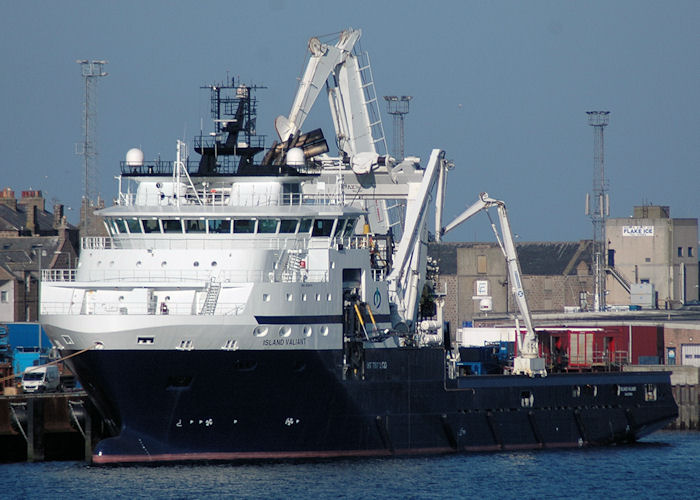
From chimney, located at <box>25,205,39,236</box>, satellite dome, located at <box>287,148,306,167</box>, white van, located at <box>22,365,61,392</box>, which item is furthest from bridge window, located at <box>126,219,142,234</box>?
chimney, located at <box>25,205,39,236</box>

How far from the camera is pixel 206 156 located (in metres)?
49.7

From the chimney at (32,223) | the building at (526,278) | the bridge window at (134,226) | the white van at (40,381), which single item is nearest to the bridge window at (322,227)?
the bridge window at (134,226)

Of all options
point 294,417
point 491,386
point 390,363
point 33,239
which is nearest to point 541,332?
point 491,386

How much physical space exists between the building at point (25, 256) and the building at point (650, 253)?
45.6 meters

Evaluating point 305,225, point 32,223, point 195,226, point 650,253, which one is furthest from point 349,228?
point 650,253

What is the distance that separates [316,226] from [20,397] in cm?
1204

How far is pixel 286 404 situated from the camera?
45844 millimetres

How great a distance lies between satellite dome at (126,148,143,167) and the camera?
1932 inches

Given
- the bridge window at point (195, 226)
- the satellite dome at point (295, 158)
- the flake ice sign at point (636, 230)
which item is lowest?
the bridge window at point (195, 226)

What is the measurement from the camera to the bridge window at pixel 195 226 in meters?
47.3

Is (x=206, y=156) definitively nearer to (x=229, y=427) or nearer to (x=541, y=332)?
(x=229, y=427)

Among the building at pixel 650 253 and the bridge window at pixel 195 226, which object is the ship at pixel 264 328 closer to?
the bridge window at pixel 195 226

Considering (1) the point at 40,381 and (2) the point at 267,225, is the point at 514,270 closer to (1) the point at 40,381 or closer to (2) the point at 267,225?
(2) the point at 267,225

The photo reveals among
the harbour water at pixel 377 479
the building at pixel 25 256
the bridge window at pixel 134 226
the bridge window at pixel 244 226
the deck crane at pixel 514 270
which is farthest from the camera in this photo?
the building at pixel 25 256
